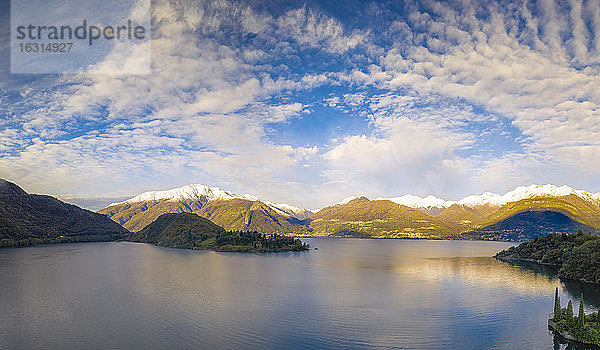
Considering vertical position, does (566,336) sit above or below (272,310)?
above

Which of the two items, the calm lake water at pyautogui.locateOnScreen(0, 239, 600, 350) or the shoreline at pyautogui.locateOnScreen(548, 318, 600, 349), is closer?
the shoreline at pyautogui.locateOnScreen(548, 318, 600, 349)

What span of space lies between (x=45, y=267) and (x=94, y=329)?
11870 cm

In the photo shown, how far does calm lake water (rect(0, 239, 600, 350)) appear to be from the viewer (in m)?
62.7

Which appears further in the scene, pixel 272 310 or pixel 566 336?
pixel 272 310

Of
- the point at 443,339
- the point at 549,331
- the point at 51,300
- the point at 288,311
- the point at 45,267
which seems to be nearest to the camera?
the point at 443,339

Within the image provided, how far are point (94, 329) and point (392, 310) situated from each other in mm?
65917

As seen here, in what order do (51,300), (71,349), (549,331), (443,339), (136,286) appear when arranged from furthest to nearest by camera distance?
(136,286), (51,300), (549,331), (443,339), (71,349)

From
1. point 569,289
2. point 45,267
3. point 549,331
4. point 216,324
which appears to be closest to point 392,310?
point 549,331

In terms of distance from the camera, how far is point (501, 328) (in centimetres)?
7256

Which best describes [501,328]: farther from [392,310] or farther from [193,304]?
[193,304]

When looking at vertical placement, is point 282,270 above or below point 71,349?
below

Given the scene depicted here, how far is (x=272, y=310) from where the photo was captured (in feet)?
278

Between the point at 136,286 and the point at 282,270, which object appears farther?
the point at 282,270

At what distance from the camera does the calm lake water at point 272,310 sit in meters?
62.7
